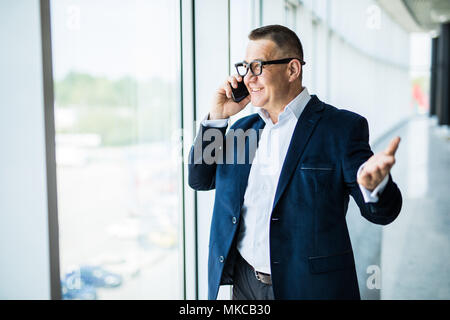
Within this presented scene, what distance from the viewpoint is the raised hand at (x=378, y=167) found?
4.00 ft

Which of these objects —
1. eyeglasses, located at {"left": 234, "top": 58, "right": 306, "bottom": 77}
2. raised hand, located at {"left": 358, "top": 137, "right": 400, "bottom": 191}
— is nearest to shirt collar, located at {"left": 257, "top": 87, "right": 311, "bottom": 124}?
eyeglasses, located at {"left": 234, "top": 58, "right": 306, "bottom": 77}

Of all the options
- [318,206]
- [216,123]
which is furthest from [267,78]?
[318,206]

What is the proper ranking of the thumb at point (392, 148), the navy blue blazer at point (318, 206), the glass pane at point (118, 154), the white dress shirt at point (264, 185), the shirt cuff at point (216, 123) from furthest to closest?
the glass pane at point (118, 154) < the shirt cuff at point (216, 123) < the white dress shirt at point (264, 185) < the navy blue blazer at point (318, 206) < the thumb at point (392, 148)

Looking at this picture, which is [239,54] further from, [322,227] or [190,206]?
[322,227]

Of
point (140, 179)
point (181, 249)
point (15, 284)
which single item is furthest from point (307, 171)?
point (140, 179)

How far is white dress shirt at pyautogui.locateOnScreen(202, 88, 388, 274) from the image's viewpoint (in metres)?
1.58

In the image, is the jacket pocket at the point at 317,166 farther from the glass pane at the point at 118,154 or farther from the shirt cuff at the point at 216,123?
the glass pane at the point at 118,154

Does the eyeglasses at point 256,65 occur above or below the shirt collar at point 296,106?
above

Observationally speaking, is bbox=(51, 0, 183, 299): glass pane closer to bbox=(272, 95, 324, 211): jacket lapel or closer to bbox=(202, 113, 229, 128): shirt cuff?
bbox=(202, 113, 229, 128): shirt cuff

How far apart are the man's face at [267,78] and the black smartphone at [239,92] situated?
7cm

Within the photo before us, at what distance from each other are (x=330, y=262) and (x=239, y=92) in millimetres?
798

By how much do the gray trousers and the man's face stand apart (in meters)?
0.68

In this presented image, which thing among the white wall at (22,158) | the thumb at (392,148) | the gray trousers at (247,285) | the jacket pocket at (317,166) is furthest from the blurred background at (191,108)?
the thumb at (392,148)

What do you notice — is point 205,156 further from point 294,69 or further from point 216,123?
point 294,69
